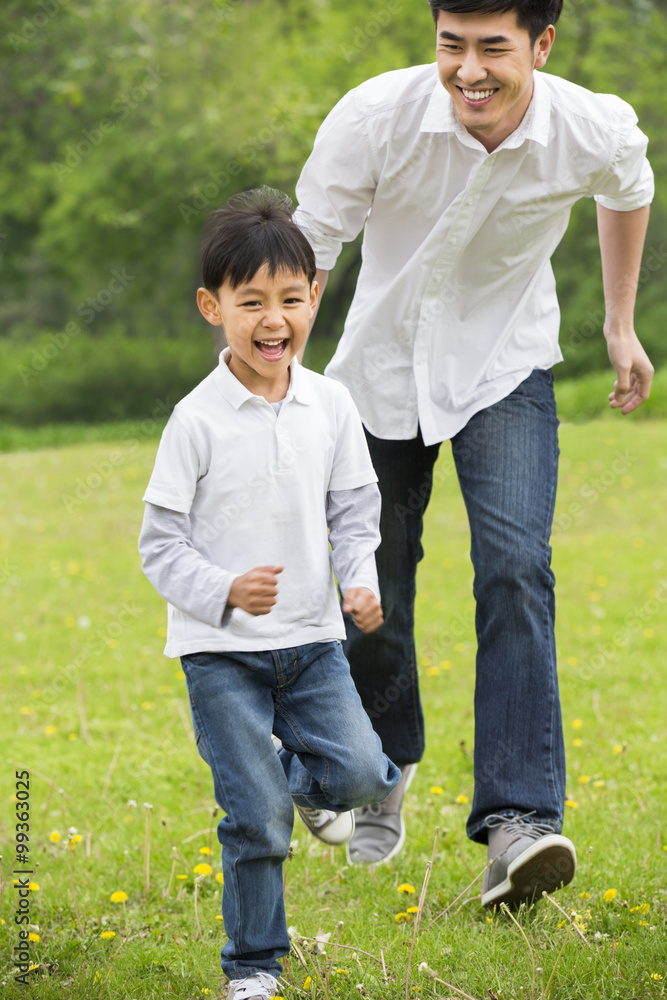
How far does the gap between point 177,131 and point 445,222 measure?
64.6ft

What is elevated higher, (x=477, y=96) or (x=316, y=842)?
(x=477, y=96)

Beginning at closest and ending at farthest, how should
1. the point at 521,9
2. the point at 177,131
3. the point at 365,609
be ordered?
the point at 365,609
the point at 521,9
the point at 177,131

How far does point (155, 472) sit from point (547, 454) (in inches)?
48.5

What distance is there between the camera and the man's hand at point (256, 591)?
7.07 feet

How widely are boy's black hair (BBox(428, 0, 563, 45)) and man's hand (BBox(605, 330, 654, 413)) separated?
907 millimetres

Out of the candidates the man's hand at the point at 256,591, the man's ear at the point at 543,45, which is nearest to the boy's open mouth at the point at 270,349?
the man's hand at the point at 256,591

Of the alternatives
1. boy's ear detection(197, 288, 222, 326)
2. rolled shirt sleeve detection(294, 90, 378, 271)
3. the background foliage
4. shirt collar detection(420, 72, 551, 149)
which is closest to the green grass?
boy's ear detection(197, 288, 222, 326)

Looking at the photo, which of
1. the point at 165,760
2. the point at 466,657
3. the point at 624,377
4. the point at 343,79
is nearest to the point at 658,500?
the point at 466,657

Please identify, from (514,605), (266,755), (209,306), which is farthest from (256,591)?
(514,605)

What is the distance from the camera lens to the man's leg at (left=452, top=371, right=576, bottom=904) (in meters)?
2.96

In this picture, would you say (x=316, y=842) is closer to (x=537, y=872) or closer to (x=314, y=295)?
(x=537, y=872)

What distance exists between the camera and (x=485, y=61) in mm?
2760

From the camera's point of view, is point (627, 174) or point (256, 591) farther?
point (627, 174)

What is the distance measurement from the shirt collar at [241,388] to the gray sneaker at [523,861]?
1.21m
